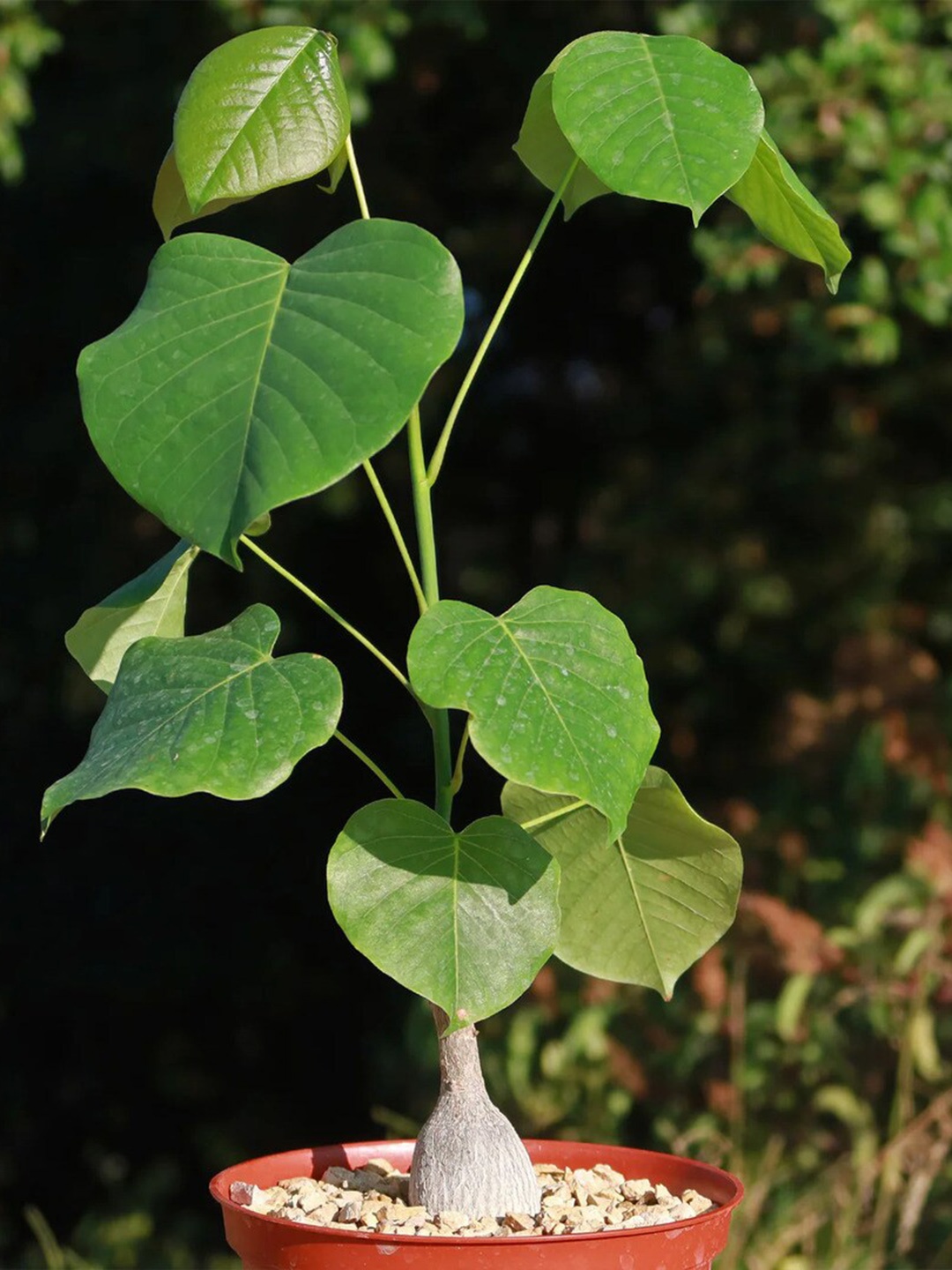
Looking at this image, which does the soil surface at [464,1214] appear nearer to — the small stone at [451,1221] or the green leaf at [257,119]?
the small stone at [451,1221]

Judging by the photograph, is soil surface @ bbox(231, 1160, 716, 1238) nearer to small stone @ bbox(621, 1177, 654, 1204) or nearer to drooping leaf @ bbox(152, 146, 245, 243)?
small stone @ bbox(621, 1177, 654, 1204)

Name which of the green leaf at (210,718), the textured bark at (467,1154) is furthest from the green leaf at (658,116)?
the textured bark at (467,1154)

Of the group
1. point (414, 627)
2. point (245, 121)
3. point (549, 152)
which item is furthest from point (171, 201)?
point (414, 627)

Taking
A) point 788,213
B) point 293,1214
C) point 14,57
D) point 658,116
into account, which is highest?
point 658,116

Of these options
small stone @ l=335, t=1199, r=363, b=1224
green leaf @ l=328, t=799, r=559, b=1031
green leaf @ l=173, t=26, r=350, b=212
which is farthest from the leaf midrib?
small stone @ l=335, t=1199, r=363, b=1224

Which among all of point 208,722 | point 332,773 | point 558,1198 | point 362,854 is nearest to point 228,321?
point 208,722

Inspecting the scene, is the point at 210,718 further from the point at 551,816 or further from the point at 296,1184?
the point at 296,1184

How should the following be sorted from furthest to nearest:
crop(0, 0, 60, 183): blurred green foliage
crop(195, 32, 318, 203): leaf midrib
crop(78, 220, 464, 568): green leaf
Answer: crop(0, 0, 60, 183): blurred green foliage → crop(195, 32, 318, 203): leaf midrib → crop(78, 220, 464, 568): green leaf
